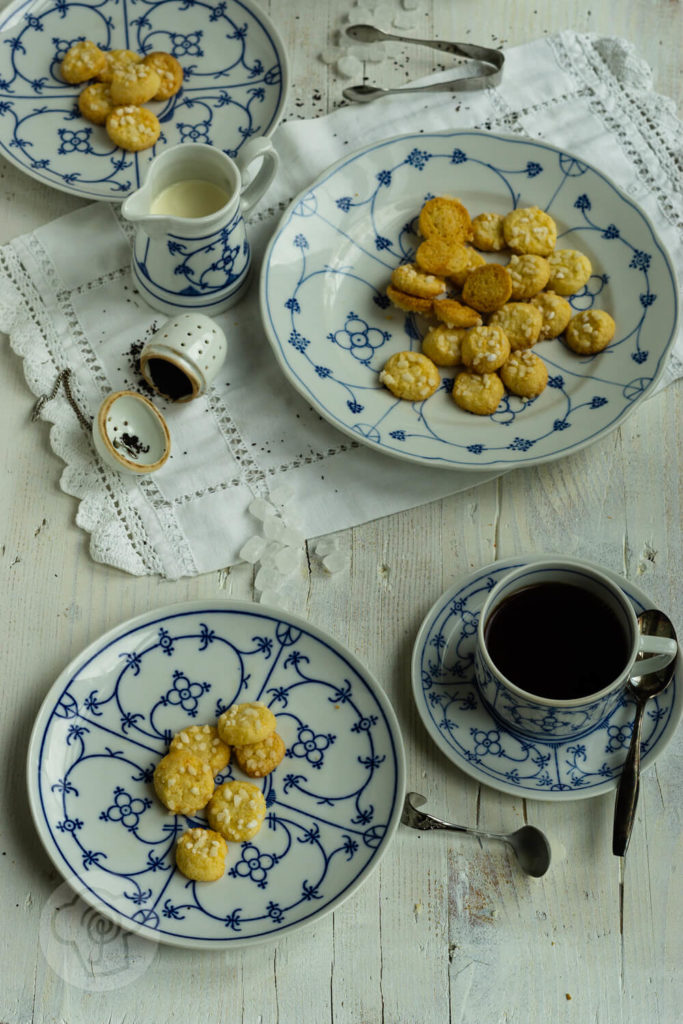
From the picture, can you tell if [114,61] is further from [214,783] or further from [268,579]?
[214,783]

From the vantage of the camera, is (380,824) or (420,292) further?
(420,292)

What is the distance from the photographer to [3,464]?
1.31 metres

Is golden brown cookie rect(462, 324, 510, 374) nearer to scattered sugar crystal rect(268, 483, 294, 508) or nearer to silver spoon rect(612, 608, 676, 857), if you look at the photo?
scattered sugar crystal rect(268, 483, 294, 508)

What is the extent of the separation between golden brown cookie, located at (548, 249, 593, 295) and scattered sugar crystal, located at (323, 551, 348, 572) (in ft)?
1.54

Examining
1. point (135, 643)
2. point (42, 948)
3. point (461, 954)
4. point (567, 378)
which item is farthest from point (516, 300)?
point (42, 948)

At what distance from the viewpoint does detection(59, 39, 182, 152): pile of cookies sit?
141cm

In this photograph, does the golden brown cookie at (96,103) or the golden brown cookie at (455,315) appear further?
the golden brown cookie at (96,103)

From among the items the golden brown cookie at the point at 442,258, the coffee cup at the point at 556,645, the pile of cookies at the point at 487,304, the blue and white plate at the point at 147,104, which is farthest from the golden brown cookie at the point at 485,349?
the blue and white plate at the point at 147,104

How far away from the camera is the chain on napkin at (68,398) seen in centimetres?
132

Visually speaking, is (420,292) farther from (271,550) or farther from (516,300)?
(271,550)

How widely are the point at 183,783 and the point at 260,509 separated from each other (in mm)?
368

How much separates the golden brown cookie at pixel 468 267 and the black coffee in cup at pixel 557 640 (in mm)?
485

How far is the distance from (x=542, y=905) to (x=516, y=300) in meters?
0.75

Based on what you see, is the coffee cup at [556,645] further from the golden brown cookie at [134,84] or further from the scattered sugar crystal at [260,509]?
the golden brown cookie at [134,84]
